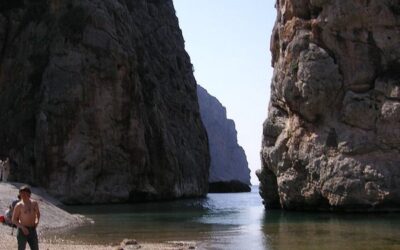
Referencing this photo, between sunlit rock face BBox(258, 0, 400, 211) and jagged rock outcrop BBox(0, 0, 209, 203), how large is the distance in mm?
21525

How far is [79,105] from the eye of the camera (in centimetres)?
5538

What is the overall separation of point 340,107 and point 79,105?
2854cm

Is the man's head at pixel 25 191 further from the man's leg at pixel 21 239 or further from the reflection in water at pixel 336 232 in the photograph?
the reflection in water at pixel 336 232

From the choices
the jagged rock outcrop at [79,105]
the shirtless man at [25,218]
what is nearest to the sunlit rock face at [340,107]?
the jagged rock outcrop at [79,105]

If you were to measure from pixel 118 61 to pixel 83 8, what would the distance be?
22.5 feet

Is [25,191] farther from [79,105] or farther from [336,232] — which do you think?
[79,105]

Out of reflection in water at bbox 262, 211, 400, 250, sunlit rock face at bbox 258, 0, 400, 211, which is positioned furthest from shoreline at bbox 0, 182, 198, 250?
sunlit rock face at bbox 258, 0, 400, 211

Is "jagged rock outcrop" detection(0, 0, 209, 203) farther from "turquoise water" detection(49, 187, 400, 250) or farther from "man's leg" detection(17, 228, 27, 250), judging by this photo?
"man's leg" detection(17, 228, 27, 250)

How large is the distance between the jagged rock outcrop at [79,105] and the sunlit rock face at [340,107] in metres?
21.5

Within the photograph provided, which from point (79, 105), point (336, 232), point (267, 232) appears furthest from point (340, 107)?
point (79, 105)

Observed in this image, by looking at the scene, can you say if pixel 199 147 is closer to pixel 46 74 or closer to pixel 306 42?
pixel 46 74

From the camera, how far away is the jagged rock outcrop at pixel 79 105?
177 ft

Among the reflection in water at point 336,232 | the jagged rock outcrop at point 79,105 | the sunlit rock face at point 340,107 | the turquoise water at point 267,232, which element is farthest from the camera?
the jagged rock outcrop at point 79,105

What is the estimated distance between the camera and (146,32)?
255 feet
